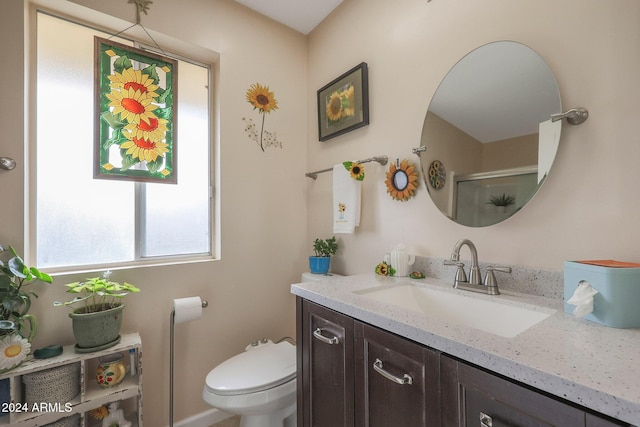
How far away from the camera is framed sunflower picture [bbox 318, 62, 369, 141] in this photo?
1.55 metres

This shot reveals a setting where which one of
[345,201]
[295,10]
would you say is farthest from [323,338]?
[295,10]

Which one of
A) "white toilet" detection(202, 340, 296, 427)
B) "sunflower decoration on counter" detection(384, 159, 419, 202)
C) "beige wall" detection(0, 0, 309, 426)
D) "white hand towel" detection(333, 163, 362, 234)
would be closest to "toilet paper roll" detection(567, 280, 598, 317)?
"sunflower decoration on counter" detection(384, 159, 419, 202)

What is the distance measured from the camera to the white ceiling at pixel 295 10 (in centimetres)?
172

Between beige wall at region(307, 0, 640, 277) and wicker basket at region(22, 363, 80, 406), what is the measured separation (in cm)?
137

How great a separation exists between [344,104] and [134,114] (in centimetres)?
118

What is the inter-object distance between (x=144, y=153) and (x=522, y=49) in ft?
5.85

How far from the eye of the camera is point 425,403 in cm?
68

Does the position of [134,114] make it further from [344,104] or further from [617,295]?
[617,295]

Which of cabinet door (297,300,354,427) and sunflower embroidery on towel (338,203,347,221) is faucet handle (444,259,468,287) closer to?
cabinet door (297,300,354,427)

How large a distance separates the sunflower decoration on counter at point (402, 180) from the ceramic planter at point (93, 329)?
1.42 metres

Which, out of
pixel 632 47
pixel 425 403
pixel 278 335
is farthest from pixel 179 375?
pixel 632 47

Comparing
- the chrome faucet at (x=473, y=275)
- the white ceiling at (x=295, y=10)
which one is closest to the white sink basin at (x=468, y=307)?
the chrome faucet at (x=473, y=275)

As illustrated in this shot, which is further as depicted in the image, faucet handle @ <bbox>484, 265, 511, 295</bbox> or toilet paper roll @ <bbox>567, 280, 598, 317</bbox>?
faucet handle @ <bbox>484, 265, 511, 295</bbox>

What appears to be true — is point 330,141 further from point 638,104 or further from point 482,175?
point 638,104
